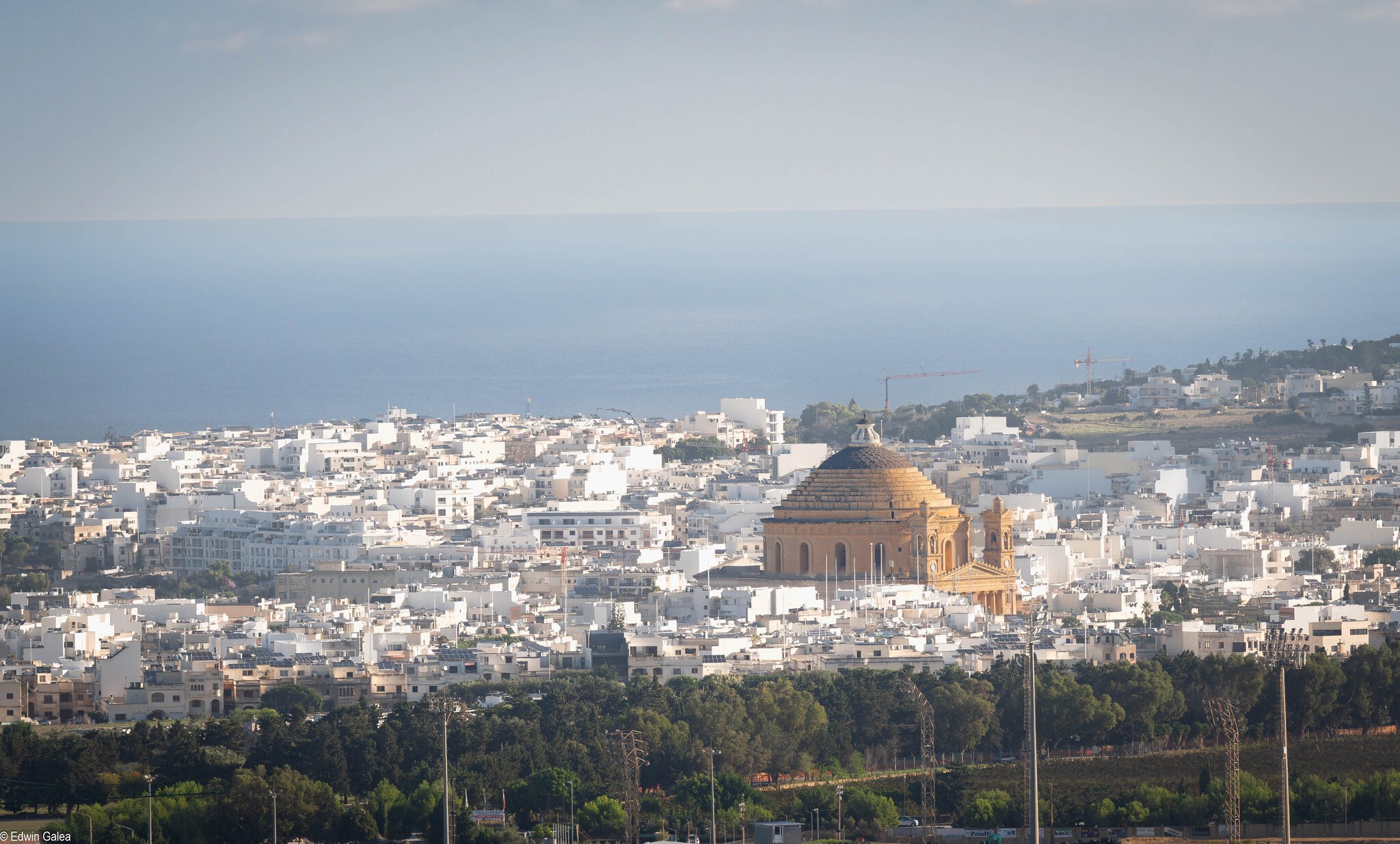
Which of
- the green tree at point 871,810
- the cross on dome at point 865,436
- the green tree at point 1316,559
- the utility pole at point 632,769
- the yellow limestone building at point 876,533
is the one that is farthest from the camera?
the green tree at point 1316,559

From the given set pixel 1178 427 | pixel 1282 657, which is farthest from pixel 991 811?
pixel 1178 427

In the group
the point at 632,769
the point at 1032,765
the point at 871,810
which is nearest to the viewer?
the point at 1032,765

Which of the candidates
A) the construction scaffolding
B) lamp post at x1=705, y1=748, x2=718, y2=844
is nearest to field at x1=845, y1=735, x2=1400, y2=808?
the construction scaffolding

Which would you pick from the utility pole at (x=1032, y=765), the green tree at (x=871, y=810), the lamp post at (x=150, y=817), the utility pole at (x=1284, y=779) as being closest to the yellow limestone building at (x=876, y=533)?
the utility pole at (x=1032, y=765)

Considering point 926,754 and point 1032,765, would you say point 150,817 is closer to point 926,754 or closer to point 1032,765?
point 1032,765

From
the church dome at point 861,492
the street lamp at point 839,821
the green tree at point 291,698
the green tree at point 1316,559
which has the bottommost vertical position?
the street lamp at point 839,821

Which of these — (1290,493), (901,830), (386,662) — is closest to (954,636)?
(386,662)

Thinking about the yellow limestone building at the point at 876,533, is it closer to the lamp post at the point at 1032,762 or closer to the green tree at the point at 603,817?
the lamp post at the point at 1032,762
